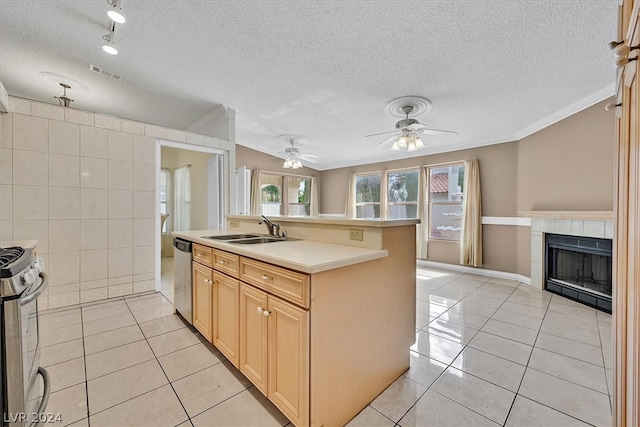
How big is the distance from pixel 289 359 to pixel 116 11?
2.84 meters

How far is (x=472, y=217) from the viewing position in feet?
15.6

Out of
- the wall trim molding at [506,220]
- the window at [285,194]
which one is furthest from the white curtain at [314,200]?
the wall trim molding at [506,220]

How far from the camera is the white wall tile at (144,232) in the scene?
3.37 m

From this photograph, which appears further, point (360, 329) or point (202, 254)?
point (202, 254)

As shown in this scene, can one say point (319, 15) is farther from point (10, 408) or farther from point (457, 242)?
point (457, 242)

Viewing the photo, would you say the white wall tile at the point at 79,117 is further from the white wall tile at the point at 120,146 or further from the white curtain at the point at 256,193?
the white curtain at the point at 256,193

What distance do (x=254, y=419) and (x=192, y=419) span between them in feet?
1.14

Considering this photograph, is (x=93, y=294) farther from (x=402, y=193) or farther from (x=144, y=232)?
(x=402, y=193)

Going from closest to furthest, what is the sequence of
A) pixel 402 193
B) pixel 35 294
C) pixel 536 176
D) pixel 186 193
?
pixel 35 294, pixel 536 176, pixel 186 193, pixel 402 193

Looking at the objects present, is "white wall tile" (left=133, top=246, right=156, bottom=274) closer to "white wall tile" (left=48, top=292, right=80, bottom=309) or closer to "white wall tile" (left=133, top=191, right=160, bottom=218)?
"white wall tile" (left=133, top=191, right=160, bottom=218)

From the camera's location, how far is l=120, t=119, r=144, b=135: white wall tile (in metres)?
3.26

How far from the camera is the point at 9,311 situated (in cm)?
107

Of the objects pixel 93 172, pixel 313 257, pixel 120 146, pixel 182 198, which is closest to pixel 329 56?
pixel 313 257

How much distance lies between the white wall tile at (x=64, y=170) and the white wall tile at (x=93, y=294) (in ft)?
4.18
